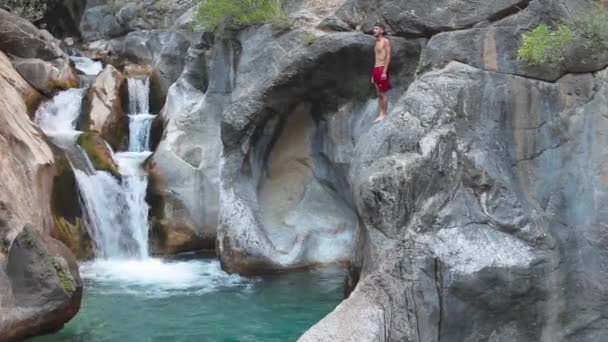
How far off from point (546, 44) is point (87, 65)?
15100 mm

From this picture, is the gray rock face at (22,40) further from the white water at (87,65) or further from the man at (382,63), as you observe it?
the man at (382,63)

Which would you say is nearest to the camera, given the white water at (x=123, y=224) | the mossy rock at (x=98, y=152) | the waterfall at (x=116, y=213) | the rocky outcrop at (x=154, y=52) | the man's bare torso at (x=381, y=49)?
the man's bare torso at (x=381, y=49)

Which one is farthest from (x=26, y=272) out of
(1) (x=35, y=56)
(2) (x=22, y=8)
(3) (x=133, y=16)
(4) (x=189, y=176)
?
(3) (x=133, y=16)

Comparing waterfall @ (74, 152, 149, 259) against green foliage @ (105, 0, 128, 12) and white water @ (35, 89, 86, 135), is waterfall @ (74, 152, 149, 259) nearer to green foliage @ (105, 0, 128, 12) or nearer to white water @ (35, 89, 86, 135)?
white water @ (35, 89, 86, 135)

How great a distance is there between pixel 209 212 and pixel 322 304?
12.9ft

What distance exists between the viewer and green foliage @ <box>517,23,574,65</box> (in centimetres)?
760

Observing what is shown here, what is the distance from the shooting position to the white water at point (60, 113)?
47.4ft

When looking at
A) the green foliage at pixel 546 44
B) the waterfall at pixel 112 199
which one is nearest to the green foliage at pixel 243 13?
the waterfall at pixel 112 199

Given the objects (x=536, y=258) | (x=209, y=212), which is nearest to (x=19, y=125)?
(x=209, y=212)

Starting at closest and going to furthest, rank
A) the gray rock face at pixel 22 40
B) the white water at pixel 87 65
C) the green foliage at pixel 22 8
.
→ the gray rock face at pixel 22 40, the white water at pixel 87 65, the green foliage at pixel 22 8

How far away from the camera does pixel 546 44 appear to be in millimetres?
7605

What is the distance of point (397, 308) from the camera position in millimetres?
7188

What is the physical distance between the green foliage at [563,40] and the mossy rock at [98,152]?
8755 millimetres

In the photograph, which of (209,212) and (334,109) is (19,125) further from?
(334,109)
